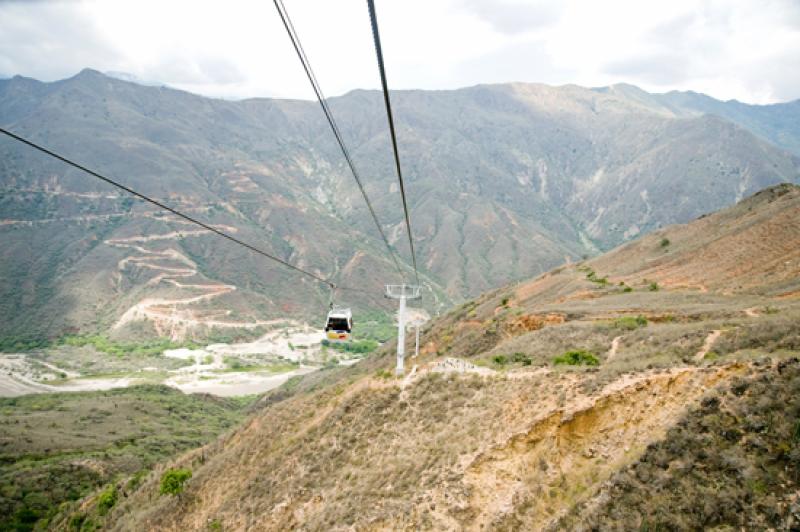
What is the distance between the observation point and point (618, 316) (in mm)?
33312

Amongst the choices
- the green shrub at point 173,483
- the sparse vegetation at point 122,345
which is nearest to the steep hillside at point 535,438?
the green shrub at point 173,483

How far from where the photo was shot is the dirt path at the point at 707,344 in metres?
17.2

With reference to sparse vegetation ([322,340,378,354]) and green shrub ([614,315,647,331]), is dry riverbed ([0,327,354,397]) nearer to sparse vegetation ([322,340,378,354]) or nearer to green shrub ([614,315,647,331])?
sparse vegetation ([322,340,378,354])

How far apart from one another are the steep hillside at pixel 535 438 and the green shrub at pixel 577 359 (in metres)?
0.10

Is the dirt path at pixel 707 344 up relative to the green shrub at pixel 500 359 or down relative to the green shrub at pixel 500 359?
up

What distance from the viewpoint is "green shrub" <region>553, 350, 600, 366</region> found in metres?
22.4

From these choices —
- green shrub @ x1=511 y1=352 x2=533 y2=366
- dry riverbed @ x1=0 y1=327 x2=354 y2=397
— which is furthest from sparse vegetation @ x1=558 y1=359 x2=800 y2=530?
dry riverbed @ x1=0 y1=327 x2=354 y2=397

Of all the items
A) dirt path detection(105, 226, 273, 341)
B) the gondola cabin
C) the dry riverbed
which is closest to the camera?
A: the gondola cabin

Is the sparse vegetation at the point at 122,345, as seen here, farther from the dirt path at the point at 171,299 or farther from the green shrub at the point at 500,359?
the green shrub at the point at 500,359

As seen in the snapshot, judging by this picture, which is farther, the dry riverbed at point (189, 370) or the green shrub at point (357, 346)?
the green shrub at point (357, 346)

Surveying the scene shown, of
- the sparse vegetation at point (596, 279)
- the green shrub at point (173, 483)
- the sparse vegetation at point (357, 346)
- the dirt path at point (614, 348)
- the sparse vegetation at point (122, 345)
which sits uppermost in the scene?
the dirt path at point (614, 348)

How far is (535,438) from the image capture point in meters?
15.9

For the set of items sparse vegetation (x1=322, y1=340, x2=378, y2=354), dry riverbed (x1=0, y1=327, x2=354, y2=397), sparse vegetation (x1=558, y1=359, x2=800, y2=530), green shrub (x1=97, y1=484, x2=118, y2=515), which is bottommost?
sparse vegetation (x1=322, y1=340, x2=378, y2=354)

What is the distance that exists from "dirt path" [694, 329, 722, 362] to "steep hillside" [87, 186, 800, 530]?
0.08 metres
